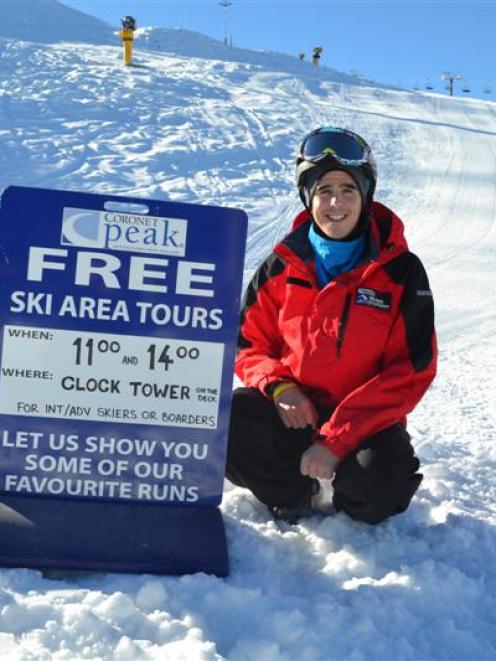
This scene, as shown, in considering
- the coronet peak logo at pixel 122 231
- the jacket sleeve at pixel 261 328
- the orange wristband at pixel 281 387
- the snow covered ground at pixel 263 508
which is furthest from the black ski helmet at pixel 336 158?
the snow covered ground at pixel 263 508

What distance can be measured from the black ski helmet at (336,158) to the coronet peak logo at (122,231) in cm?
54

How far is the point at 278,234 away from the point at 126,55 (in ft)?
42.0

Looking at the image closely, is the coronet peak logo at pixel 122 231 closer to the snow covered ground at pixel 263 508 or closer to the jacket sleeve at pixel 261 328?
the jacket sleeve at pixel 261 328

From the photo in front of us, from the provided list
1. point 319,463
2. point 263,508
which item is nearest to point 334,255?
point 319,463

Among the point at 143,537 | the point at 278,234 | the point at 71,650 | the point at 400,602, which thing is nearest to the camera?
the point at 71,650

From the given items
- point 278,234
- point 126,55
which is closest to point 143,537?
point 278,234

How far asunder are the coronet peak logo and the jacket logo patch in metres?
0.62

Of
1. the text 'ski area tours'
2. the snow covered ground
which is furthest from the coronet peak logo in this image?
the snow covered ground

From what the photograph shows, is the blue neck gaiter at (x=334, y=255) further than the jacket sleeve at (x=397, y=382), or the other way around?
the blue neck gaiter at (x=334, y=255)

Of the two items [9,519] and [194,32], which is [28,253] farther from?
[194,32]

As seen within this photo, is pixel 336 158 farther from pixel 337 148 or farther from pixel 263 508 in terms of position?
pixel 263 508

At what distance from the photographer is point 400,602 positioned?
2213mm

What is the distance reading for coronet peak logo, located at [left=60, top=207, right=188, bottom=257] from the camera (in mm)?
2520

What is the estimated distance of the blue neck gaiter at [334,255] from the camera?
110 inches
